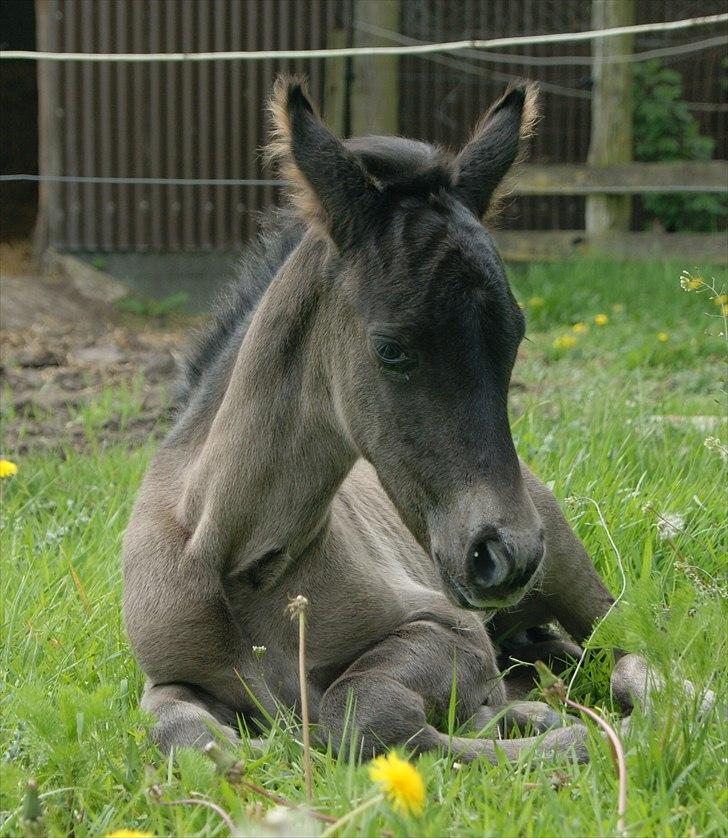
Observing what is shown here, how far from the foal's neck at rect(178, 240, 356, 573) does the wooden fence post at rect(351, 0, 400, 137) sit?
7551 mm

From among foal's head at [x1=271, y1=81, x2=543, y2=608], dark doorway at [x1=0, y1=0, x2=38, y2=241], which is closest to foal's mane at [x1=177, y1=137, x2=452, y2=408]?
foal's head at [x1=271, y1=81, x2=543, y2=608]

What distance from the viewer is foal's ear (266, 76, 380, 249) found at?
2836mm

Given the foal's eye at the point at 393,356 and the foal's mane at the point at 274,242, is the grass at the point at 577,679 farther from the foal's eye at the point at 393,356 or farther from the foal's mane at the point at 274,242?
the foal's mane at the point at 274,242

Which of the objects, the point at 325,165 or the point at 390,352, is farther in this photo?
the point at 325,165

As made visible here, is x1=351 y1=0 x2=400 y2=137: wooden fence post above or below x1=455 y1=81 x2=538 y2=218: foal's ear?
above

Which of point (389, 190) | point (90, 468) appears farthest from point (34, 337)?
point (389, 190)

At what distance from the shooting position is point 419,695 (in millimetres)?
2996

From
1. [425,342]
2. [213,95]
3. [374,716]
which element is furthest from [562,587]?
[213,95]

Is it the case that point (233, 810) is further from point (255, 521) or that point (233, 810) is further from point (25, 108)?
point (25, 108)

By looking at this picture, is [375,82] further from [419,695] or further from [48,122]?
[419,695]

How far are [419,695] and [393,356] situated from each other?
2.89 ft

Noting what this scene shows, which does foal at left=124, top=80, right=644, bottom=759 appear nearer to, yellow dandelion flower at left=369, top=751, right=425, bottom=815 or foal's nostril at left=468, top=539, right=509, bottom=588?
foal's nostril at left=468, top=539, right=509, bottom=588

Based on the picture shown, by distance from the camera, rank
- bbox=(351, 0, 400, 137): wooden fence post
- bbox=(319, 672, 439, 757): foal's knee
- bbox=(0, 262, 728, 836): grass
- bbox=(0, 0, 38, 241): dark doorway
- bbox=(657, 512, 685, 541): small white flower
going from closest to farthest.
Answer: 1. bbox=(0, 262, 728, 836): grass
2. bbox=(319, 672, 439, 757): foal's knee
3. bbox=(657, 512, 685, 541): small white flower
4. bbox=(351, 0, 400, 137): wooden fence post
5. bbox=(0, 0, 38, 241): dark doorway

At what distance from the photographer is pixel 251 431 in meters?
3.11
